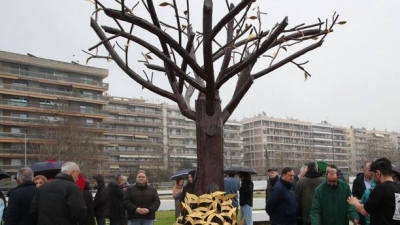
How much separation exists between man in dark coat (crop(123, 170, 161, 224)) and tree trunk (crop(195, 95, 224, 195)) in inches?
196

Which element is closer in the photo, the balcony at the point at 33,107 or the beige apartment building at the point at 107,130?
the beige apartment building at the point at 107,130

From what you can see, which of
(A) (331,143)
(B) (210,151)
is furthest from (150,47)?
(A) (331,143)

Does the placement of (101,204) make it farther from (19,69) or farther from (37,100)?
(37,100)

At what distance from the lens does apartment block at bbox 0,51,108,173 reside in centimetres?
6094

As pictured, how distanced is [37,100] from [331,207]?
2588 inches

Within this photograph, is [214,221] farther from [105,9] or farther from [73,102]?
[73,102]

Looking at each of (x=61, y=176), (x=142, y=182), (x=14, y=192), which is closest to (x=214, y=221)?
(x=61, y=176)

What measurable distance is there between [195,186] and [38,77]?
68060 mm

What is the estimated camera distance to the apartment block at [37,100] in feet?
200

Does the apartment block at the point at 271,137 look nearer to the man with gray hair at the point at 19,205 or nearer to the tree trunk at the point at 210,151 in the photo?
the man with gray hair at the point at 19,205

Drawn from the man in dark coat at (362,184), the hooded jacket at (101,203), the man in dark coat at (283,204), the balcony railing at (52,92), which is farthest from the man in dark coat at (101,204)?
the balcony railing at (52,92)

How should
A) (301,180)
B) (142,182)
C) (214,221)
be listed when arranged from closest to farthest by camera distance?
(214,221)
(301,180)
(142,182)

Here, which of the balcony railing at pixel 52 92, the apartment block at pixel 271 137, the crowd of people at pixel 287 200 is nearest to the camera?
the crowd of people at pixel 287 200

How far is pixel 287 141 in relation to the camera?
144375 millimetres
